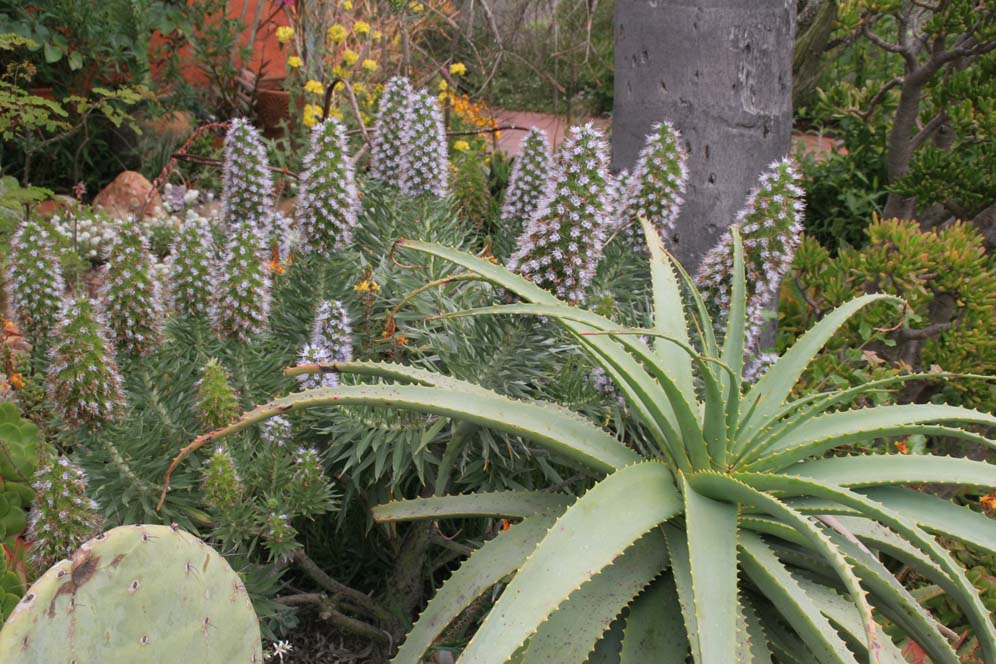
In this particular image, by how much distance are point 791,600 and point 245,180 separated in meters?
1.84

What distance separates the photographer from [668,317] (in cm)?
202

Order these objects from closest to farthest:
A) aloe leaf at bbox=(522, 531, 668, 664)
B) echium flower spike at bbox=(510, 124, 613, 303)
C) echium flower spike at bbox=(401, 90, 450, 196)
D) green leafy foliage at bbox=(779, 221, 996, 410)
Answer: aloe leaf at bbox=(522, 531, 668, 664) → echium flower spike at bbox=(510, 124, 613, 303) → echium flower spike at bbox=(401, 90, 450, 196) → green leafy foliage at bbox=(779, 221, 996, 410)

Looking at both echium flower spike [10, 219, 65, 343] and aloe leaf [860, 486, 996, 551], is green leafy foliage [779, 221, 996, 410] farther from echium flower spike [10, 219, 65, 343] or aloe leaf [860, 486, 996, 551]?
echium flower spike [10, 219, 65, 343]

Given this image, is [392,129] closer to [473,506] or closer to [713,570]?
[473,506]

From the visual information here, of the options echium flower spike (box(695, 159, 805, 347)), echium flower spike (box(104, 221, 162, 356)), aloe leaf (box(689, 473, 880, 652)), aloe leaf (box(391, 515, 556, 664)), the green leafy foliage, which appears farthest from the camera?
the green leafy foliage

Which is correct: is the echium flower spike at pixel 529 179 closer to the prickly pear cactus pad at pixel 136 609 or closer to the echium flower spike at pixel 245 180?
the echium flower spike at pixel 245 180

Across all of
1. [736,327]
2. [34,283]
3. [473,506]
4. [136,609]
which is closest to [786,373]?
[736,327]

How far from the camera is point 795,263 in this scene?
3410mm

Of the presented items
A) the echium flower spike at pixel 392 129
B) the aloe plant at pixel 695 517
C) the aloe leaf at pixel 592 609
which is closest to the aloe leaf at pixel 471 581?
the aloe plant at pixel 695 517

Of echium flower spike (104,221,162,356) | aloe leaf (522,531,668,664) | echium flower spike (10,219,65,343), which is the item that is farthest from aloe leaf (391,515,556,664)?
echium flower spike (10,219,65,343)

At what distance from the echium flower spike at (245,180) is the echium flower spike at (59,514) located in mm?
942

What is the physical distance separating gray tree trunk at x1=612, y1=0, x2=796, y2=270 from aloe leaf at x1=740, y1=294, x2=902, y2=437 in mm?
1238

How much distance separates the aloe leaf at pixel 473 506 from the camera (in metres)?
1.90

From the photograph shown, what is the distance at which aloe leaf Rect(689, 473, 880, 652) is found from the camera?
4.45 feet
